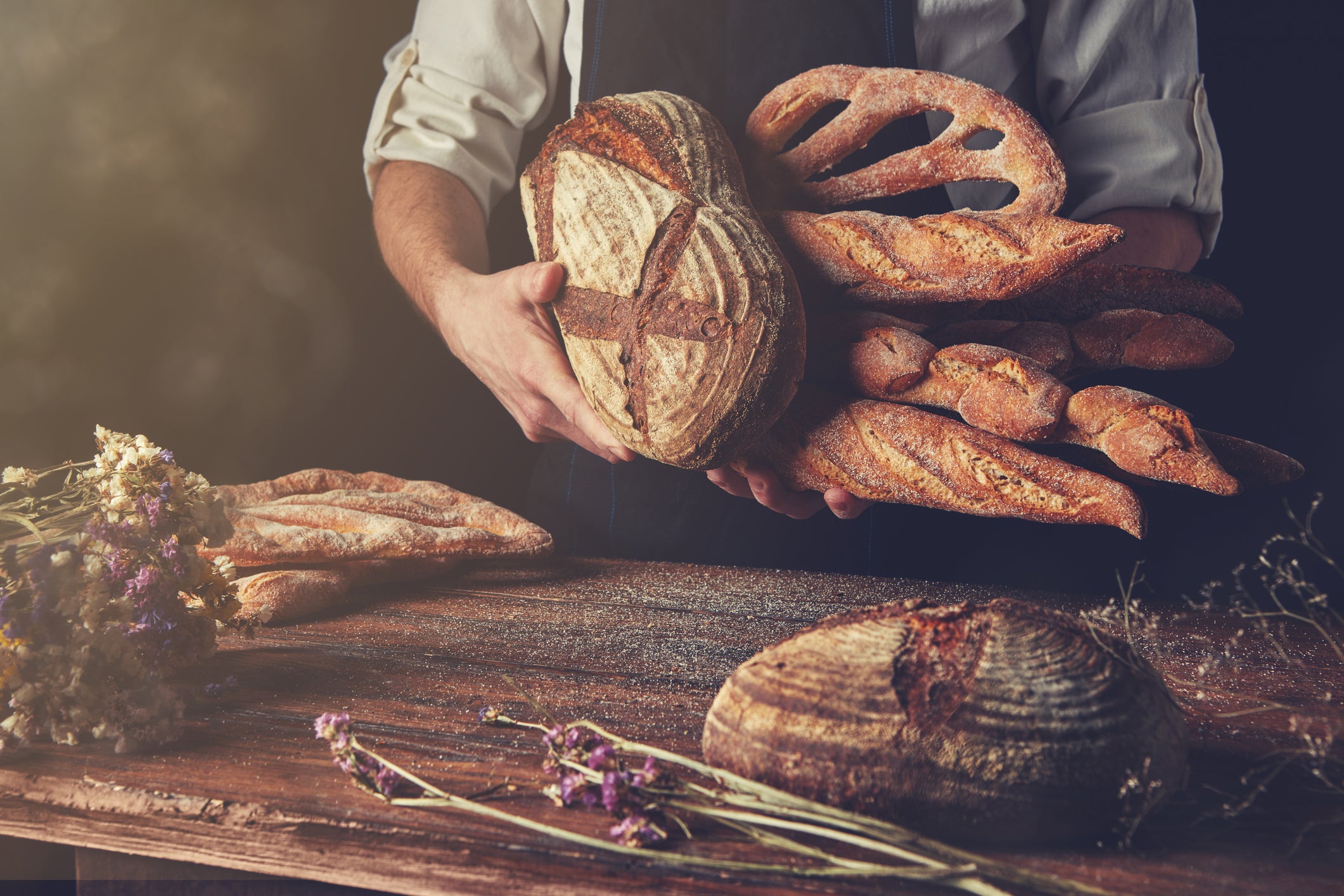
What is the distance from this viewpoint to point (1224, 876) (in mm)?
515

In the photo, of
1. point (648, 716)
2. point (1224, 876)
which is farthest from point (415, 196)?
point (1224, 876)

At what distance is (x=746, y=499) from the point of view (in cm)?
162

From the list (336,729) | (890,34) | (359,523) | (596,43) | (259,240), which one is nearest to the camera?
(336,729)

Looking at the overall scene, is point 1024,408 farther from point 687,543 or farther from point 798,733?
point 687,543

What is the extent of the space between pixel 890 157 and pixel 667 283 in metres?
0.36

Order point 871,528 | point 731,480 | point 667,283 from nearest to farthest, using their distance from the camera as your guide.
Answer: point 667,283
point 731,480
point 871,528

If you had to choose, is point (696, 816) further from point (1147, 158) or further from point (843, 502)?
point (1147, 158)

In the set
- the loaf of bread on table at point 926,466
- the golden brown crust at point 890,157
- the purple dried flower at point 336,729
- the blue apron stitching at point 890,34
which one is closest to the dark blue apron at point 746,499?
the blue apron stitching at point 890,34

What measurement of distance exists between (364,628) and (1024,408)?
78cm

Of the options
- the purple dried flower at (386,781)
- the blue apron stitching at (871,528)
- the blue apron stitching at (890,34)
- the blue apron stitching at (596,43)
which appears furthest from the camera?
the blue apron stitching at (871,528)

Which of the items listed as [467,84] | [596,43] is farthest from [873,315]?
[467,84]

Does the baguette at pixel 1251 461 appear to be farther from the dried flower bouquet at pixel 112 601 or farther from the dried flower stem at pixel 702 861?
the dried flower bouquet at pixel 112 601

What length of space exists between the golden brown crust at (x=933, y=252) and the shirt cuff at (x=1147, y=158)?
60 centimetres

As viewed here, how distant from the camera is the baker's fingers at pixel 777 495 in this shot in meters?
1.03
